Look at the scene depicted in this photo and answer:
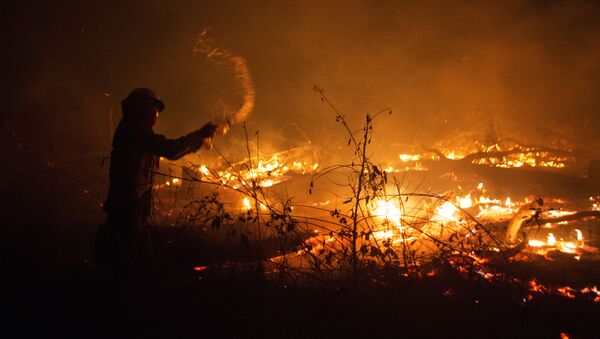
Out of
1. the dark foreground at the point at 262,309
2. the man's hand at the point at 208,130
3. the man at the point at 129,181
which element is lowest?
the dark foreground at the point at 262,309

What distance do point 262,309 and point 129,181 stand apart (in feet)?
6.30

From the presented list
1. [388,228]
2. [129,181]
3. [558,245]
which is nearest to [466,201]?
[558,245]

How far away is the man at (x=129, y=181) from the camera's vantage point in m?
3.44

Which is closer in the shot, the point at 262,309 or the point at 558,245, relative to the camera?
the point at 262,309

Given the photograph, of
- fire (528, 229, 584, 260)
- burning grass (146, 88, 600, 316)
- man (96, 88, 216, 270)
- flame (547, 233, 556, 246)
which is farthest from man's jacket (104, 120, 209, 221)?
flame (547, 233, 556, 246)

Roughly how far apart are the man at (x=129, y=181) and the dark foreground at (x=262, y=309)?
308 mm

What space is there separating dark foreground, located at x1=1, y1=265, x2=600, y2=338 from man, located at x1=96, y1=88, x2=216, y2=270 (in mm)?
308

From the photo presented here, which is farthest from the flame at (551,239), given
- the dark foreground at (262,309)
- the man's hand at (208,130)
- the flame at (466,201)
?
the man's hand at (208,130)

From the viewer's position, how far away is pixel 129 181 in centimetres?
348

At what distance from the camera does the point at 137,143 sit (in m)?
3.46

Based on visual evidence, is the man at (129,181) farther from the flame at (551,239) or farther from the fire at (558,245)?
the flame at (551,239)

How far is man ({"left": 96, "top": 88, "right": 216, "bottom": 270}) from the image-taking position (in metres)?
3.44

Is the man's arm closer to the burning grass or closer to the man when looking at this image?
the man

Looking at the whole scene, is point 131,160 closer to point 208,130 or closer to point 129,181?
point 129,181
